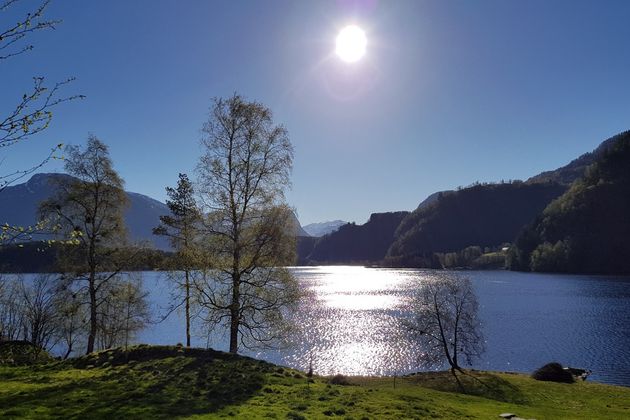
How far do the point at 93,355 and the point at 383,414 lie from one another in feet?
59.7

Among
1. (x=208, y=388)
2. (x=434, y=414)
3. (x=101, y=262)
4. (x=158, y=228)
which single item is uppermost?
(x=158, y=228)

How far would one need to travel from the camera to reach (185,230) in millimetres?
31812

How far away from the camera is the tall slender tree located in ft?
91.8

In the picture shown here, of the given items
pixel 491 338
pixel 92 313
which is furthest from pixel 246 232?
pixel 491 338

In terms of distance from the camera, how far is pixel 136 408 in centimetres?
1617

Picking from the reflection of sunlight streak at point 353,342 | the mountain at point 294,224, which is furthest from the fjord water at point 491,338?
the mountain at point 294,224

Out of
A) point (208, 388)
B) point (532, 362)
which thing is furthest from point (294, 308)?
point (532, 362)

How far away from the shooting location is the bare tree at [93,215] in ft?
107

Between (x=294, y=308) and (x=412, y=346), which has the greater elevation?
(x=294, y=308)

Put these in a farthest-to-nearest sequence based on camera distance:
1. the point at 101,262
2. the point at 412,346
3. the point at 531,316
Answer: the point at 531,316
the point at 412,346
the point at 101,262

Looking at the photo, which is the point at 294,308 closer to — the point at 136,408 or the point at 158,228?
the point at 136,408

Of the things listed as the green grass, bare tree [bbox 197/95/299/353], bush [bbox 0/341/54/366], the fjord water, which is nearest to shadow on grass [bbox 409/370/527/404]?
the green grass

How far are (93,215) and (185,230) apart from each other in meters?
7.52

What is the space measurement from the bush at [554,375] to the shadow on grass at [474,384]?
19.3 feet
